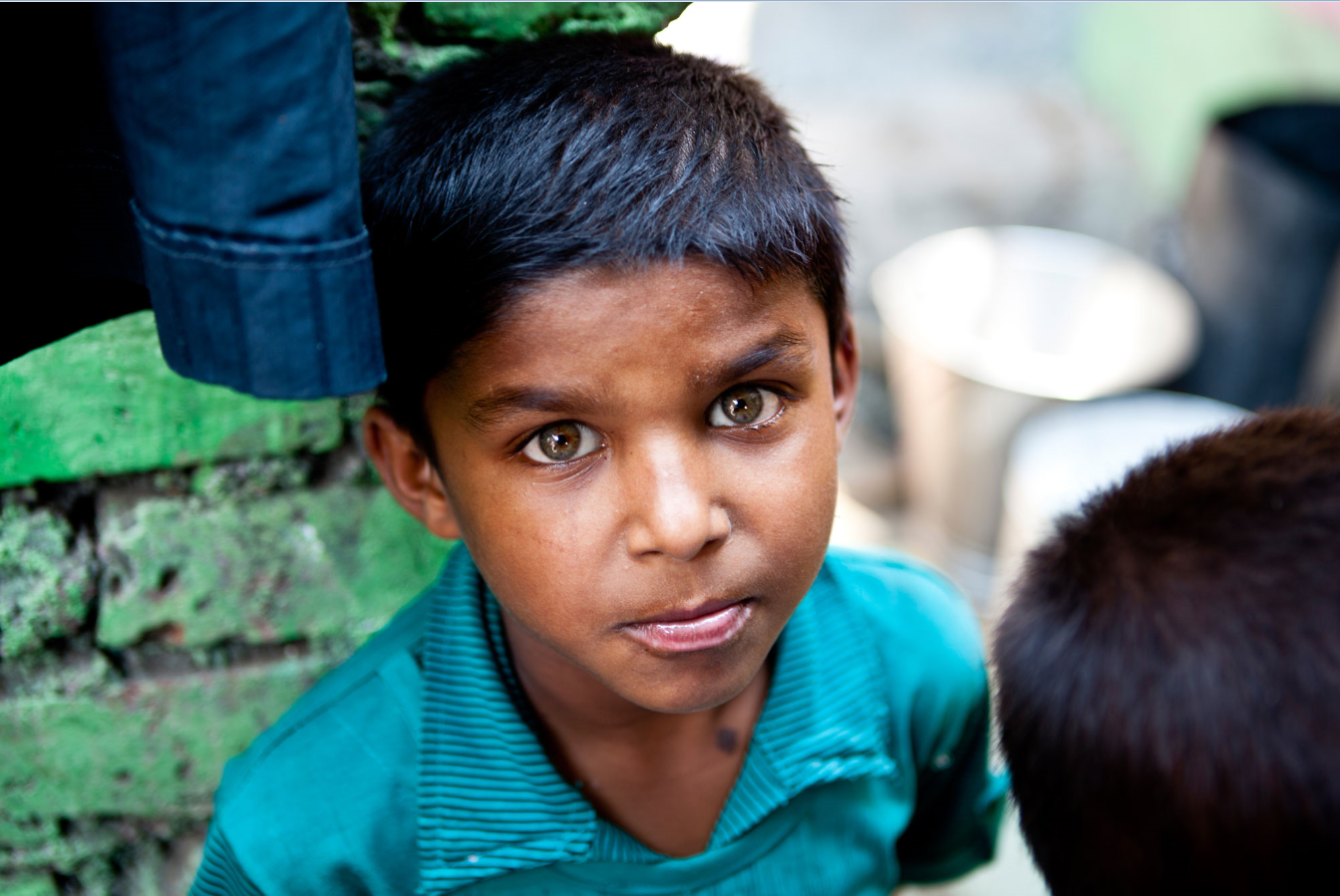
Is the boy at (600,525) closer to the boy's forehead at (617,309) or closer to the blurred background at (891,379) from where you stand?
the boy's forehead at (617,309)

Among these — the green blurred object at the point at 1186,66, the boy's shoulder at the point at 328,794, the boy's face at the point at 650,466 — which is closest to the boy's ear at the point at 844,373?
the boy's face at the point at 650,466

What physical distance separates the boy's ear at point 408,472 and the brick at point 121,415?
29 centimetres

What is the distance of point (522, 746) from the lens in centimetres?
112

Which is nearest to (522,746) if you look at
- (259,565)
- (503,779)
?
(503,779)

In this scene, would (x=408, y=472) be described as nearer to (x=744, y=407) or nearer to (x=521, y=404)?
(x=521, y=404)

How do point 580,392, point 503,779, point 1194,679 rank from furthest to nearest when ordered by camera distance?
1. point 503,779
2. point 580,392
3. point 1194,679

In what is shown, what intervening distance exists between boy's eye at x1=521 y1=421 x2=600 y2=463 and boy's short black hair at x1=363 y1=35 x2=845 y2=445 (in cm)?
11

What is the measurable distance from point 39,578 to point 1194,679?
1.34 m

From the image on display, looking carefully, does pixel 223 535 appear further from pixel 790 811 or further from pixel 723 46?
pixel 723 46

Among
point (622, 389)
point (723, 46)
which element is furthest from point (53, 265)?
point (723, 46)

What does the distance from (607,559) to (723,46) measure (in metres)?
2.04

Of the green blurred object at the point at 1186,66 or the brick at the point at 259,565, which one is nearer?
the brick at the point at 259,565

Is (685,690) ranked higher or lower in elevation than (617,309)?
lower

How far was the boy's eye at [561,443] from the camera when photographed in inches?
38.0
